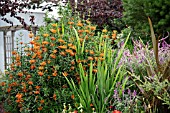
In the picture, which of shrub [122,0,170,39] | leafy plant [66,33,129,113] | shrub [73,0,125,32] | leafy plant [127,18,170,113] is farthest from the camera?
shrub [73,0,125,32]

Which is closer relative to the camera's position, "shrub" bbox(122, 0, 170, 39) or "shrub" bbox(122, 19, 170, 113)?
"shrub" bbox(122, 19, 170, 113)

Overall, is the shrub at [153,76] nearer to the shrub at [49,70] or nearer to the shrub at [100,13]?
the shrub at [49,70]

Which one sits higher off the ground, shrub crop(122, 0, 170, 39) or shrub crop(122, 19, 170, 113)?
shrub crop(122, 0, 170, 39)

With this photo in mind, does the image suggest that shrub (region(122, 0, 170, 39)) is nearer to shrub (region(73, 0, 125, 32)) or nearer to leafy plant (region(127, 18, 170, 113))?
shrub (region(73, 0, 125, 32))

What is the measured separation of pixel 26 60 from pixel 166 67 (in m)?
→ 1.92

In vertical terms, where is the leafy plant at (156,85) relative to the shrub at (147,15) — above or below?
below

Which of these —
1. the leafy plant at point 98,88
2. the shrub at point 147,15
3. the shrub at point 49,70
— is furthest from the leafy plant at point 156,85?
the shrub at point 147,15

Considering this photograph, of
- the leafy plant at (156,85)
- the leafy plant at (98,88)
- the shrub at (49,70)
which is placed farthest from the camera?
the shrub at (49,70)

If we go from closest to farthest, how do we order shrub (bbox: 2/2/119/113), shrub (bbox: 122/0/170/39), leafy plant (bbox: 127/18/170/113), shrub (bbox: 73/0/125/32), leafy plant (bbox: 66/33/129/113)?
1. leafy plant (bbox: 127/18/170/113)
2. leafy plant (bbox: 66/33/129/113)
3. shrub (bbox: 2/2/119/113)
4. shrub (bbox: 122/0/170/39)
5. shrub (bbox: 73/0/125/32)

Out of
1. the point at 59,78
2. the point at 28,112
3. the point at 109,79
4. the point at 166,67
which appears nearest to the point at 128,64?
the point at 109,79

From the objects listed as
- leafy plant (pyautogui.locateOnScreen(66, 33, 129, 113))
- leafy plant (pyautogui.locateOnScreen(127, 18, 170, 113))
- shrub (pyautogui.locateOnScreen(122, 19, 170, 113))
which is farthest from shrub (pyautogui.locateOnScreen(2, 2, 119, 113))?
leafy plant (pyautogui.locateOnScreen(127, 18, 170, 113))

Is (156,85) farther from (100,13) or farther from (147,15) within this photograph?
(100,13)

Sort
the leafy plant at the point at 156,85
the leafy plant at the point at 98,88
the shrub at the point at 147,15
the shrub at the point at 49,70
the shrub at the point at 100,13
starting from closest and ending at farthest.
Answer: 1. the leafy plant at the point at 156,85
2. the leafy plant at the point at 98,88
3. the shrub at the point at 49,70
4. the shrub at the point at 147,15
5. the shrub at the point at 100,13

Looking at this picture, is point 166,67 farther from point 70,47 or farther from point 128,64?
point 70,47
